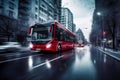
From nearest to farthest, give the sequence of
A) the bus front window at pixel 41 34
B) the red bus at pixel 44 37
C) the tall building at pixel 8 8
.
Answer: the red bus at pixel 44 37 → the bus front window at pixel 41 34 → the tall building at pixel 8 8

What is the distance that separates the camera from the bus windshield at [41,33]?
41.4 ft

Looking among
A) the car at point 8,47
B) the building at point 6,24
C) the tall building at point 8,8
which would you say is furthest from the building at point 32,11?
the car at point 8,47

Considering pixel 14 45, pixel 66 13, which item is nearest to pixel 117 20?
pixel 14 45

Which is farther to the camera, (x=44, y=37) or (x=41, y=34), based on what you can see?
(x=41, y=34)

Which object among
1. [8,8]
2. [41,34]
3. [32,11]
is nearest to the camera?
[41,34]

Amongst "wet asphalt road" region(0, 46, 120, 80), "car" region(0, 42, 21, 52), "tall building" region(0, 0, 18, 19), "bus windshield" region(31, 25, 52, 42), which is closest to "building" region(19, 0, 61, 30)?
"tall building" region(0, 0, 18, 19)

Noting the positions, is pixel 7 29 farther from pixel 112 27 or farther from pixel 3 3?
pixel 112 27

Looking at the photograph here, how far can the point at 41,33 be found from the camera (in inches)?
510

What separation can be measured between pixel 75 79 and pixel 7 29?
34.1m

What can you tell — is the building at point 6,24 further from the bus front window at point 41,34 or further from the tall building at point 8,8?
the bus front window at point 41,34

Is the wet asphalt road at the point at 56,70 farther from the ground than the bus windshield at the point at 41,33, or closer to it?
closer to it

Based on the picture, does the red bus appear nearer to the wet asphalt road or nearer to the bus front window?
the bus front window

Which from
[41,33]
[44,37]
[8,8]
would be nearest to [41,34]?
[41,33]

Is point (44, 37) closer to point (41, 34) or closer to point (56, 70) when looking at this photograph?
point (41, 34)
